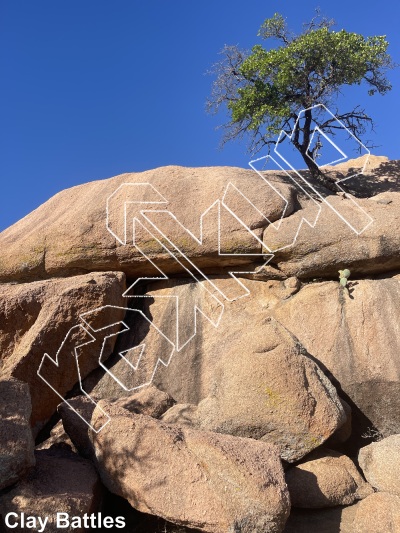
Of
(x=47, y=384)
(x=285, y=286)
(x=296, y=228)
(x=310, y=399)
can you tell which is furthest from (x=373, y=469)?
(x=47, y=384)

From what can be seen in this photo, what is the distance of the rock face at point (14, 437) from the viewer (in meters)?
5.14

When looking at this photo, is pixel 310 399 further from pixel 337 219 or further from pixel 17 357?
pixel 17 357

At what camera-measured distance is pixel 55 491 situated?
5273 mm

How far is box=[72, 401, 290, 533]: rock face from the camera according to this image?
5043 millimetres

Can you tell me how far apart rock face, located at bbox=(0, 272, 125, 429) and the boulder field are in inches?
1.2

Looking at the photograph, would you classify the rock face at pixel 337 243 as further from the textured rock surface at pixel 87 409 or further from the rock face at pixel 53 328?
the textured rock surface at pixel 87 409

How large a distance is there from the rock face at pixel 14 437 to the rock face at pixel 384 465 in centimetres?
380

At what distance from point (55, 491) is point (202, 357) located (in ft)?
11.3

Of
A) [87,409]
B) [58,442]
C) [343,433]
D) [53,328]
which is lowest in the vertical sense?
[343,433]

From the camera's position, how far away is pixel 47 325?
855 centimetres

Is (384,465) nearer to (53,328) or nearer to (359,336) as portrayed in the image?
(359,336)

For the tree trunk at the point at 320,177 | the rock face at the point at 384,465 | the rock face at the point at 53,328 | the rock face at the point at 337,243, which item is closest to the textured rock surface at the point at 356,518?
the rock face at the point at 384,465

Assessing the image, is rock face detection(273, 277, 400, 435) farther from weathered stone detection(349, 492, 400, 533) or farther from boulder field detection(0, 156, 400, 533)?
weathered stone detection(349, 492, 400, 533)

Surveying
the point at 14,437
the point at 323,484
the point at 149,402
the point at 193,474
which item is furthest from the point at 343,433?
the point at 14,437
